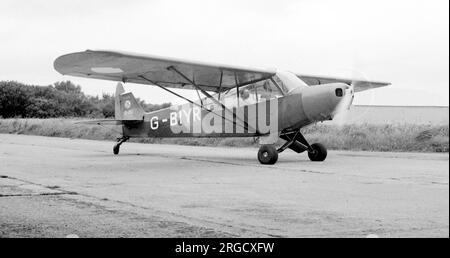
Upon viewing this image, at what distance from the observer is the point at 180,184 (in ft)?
33.3

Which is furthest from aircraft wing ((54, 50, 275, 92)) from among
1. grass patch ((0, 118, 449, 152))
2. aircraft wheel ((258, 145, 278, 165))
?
grass patch ((0, 118, 449, 152))

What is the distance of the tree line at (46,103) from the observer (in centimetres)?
4375

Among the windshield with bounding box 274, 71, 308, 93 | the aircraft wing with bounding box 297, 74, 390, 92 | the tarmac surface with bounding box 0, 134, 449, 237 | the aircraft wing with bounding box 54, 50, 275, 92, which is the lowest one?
the tarmac surface with bounding box 0, 134, 449, 237

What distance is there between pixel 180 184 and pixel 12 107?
3754 centimetres

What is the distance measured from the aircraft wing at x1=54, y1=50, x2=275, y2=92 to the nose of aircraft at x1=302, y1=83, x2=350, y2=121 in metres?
1.41

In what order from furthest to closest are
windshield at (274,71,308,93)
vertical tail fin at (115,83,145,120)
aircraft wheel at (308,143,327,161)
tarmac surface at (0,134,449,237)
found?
vertical tail fin at (115,83,145,120), aircraft wheel at (308,143,327,161), windshield at (274,71,308,93), tarmac surface at (0,134,449,237)

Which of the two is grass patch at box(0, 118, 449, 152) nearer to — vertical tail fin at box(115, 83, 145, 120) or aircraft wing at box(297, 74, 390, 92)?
aircraft wing at box(297, 74, 390, 92)

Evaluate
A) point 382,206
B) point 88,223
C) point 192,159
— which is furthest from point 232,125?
point 88,223

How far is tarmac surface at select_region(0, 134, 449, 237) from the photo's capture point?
587 cm

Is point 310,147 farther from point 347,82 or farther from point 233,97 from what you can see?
point 347,82

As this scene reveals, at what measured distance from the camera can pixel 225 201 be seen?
8.02 metres

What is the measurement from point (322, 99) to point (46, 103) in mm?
46817

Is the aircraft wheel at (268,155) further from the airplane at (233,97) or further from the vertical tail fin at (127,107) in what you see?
the vertical tail fin at (127,107)

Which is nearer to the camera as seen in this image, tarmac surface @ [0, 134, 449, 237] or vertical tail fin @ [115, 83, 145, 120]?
tarmac surface @ [0, 134, 449, 237]
